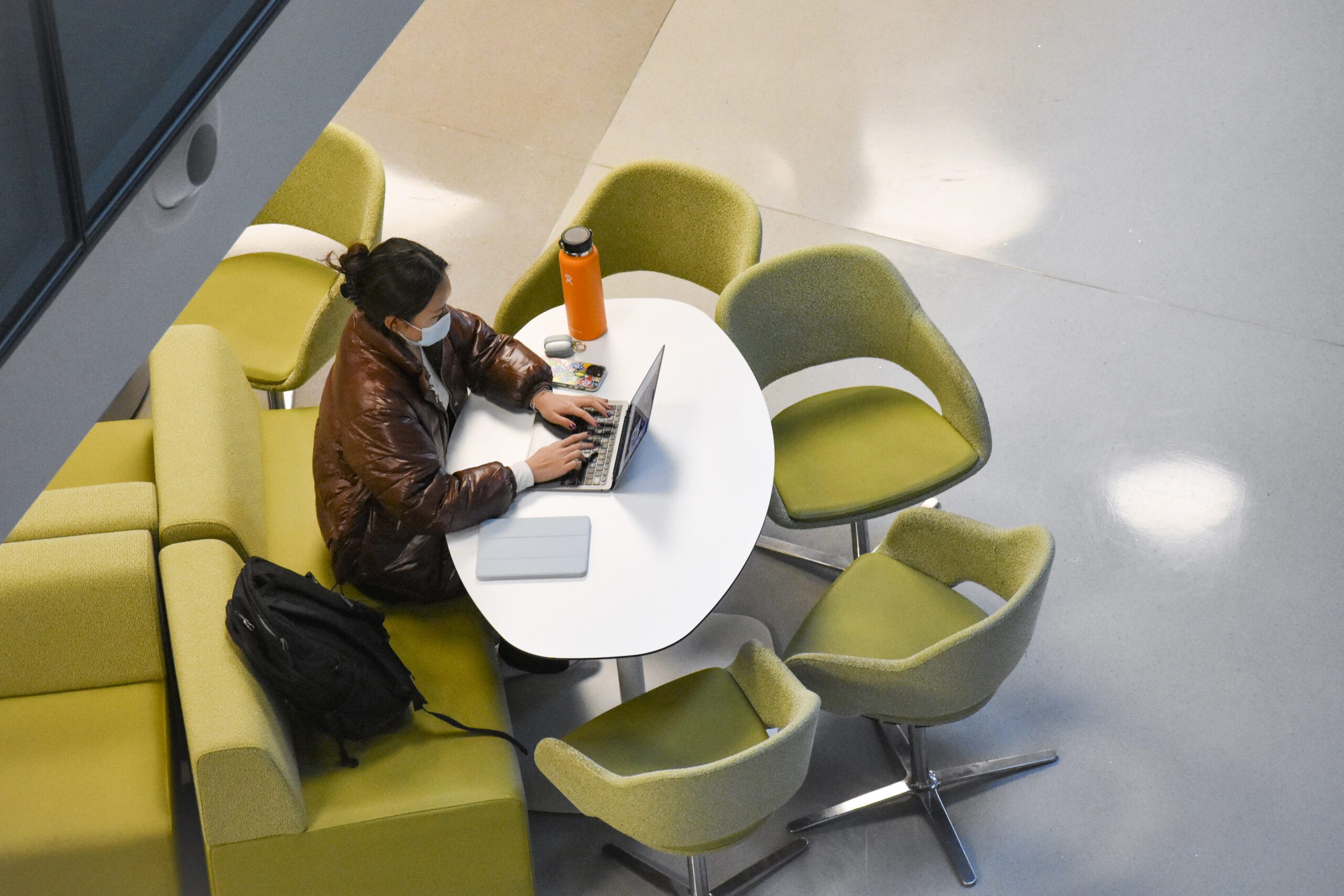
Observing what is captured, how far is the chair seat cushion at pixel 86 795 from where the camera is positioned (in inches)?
105

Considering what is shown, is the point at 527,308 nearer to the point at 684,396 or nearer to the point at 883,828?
the point at 684,396

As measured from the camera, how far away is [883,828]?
10.1 ft

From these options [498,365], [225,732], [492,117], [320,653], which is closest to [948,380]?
[498,365]

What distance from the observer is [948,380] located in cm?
328

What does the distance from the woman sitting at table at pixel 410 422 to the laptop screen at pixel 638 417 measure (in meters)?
0.12

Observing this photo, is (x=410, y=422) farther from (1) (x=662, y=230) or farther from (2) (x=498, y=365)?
(1) (x=662, y=230)

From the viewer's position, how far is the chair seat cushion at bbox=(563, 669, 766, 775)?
268 centimetres

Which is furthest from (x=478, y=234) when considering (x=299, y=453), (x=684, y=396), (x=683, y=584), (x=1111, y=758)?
(x=1111, y=758)

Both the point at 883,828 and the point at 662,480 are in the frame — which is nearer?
the point at 662,480

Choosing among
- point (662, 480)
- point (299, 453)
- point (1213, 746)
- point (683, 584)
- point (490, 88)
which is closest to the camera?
point (683, 584)

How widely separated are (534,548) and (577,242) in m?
0.82

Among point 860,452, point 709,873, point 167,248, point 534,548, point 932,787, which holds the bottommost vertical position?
point 709,873

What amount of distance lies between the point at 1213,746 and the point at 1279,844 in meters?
0.29

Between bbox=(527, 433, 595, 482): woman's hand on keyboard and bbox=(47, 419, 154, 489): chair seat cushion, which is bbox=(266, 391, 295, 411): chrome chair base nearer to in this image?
bbox=(47, 419, 154, 489): chair seat cushion
